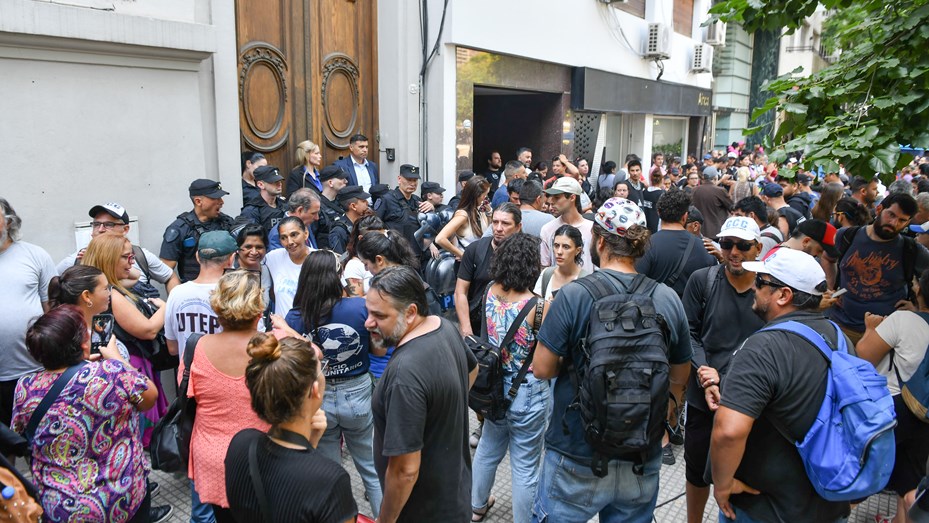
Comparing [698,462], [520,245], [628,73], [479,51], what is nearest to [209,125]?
[520,245]

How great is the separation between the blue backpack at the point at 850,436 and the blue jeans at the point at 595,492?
646 millimetres

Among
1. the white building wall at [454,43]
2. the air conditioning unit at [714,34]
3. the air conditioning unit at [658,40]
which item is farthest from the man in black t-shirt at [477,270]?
the air conditioning unit at [714,34]

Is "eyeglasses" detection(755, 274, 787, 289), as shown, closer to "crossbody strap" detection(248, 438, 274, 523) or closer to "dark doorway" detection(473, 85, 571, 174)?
"crossbody strap" detection(248, 438, 274, 523)

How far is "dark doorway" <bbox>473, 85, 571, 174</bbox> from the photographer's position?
12.0m

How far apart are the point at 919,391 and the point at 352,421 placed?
3033 mm

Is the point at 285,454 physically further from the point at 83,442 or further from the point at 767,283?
the point at 767,283

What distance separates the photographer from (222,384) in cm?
287

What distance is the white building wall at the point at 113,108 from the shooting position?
15.8 ft

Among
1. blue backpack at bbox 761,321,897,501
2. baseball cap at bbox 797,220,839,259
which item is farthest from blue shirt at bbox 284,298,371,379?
baseball cap at bbox 797,220,839,259

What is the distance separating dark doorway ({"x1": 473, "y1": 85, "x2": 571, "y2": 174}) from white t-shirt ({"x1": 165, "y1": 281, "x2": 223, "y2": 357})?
869 cm

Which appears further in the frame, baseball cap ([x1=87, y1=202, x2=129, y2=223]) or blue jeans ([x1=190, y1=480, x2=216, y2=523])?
baseball cap ([x1=87, y1=202, x2=129, y2=223])

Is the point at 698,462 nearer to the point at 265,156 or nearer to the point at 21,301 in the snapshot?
A: the point at 21,301

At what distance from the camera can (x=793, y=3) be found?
3.91 meters

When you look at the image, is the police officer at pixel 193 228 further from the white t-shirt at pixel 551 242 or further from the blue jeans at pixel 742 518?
the blue jeans at pixel 742 518
